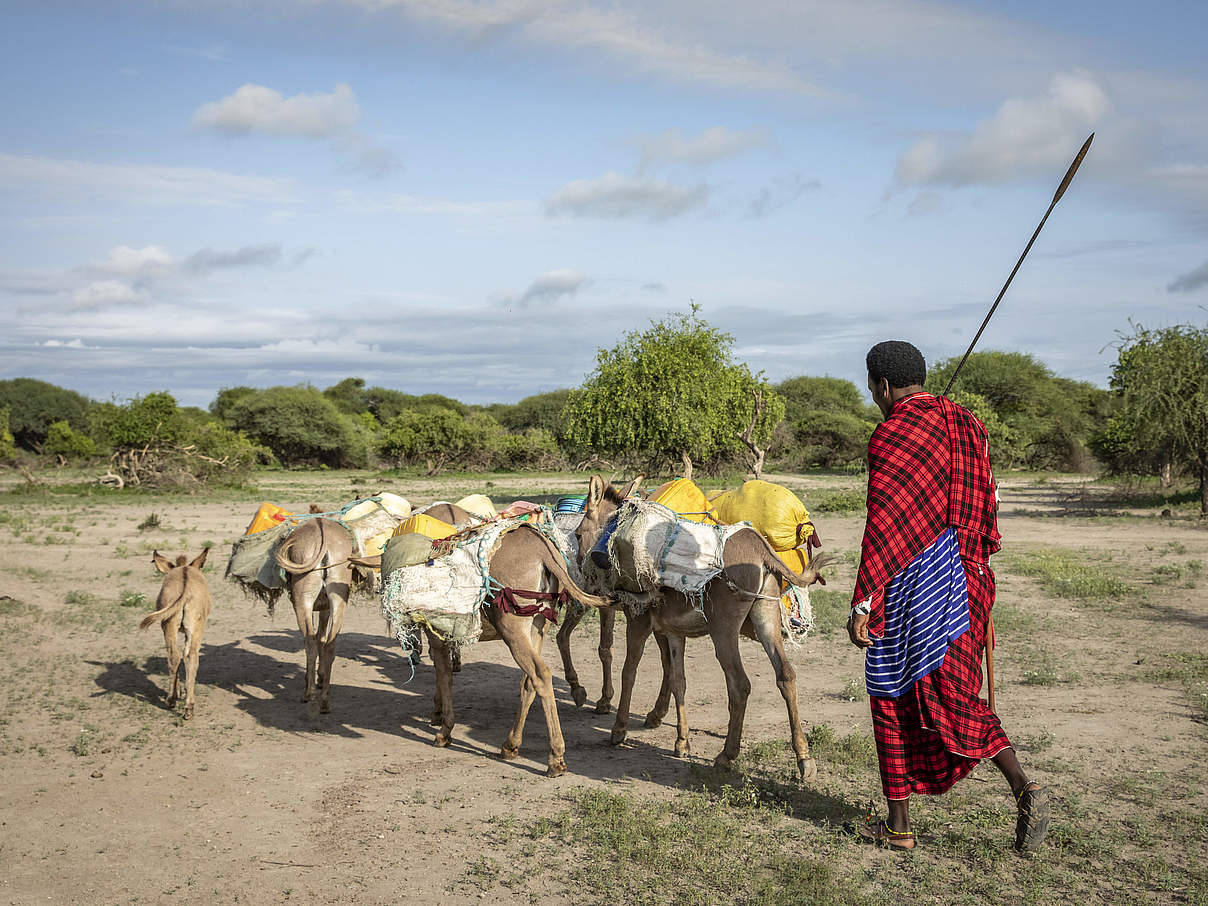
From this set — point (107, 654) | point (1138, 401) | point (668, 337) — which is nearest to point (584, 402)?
point (668, 337)

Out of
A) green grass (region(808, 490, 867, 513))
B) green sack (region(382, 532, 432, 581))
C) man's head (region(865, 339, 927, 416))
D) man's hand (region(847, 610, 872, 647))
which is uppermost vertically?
man's head (region(865, 339, 927, 416))

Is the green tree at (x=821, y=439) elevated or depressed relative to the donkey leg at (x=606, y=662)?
elevated

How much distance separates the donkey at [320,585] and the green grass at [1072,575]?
983cm

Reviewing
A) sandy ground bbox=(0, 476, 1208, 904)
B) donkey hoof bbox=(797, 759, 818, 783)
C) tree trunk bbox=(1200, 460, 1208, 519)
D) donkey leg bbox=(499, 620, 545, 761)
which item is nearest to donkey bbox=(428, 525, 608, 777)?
donkey leg bbox=(499, 620, 545, 761)

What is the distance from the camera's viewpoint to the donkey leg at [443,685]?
7.23 metres

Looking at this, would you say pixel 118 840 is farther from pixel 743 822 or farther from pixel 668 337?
pixel 668 337

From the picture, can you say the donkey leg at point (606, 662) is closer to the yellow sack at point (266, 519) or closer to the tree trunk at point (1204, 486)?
the yellow sack at point (266, 519)

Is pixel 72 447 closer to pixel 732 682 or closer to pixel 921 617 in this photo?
pixel 732 682

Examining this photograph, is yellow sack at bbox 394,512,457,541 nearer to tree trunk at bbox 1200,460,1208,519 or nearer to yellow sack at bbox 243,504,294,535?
yellow sack at bbox 243,504,294,535

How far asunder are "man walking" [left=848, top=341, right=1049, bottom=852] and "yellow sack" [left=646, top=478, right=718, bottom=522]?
182 centimetres

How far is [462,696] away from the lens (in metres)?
8.76

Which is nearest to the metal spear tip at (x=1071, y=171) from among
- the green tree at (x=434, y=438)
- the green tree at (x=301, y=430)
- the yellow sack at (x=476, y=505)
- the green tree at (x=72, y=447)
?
the yellow sack at (x=476, y=505)

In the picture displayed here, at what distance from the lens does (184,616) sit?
808cm

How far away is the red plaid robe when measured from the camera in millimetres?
4875
